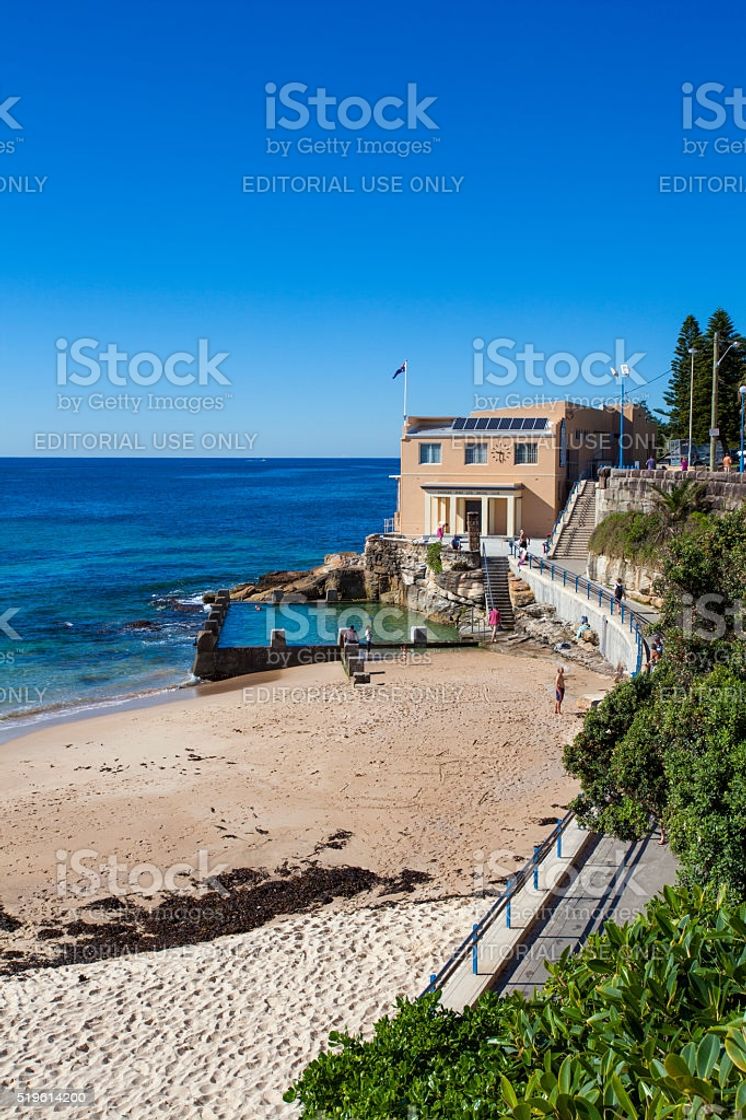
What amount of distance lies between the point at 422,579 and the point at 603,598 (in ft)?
40.7

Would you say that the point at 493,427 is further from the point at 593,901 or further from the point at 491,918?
the point at 491,918

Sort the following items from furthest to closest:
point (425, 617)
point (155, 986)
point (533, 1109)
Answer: point (425, 617) → point (155, 986) → point (533, 1109)

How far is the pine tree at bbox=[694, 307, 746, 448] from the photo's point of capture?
46.5 metres

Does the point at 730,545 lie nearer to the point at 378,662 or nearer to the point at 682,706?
the point at 682,706

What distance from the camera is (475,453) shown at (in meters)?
44.5

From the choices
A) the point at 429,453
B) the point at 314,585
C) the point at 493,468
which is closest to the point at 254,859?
the point at 314,585

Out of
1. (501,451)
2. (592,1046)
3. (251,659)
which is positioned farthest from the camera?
(501,451)

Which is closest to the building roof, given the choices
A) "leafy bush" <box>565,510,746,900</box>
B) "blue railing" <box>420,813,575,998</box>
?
"leafy bush" <box>565,510,746,900</box>

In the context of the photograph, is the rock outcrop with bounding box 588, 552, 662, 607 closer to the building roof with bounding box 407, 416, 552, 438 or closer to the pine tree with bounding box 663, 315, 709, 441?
the building roof with bounding box 407, 416, 552, 438

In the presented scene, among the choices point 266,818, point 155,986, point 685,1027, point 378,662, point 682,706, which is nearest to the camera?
point 685,1027

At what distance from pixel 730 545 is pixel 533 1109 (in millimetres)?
8588

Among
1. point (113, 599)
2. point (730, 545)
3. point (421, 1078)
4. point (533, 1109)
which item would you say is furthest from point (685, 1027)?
point (113, 599)

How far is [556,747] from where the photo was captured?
66.6 ft

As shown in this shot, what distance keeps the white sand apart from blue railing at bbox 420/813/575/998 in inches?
32.4
